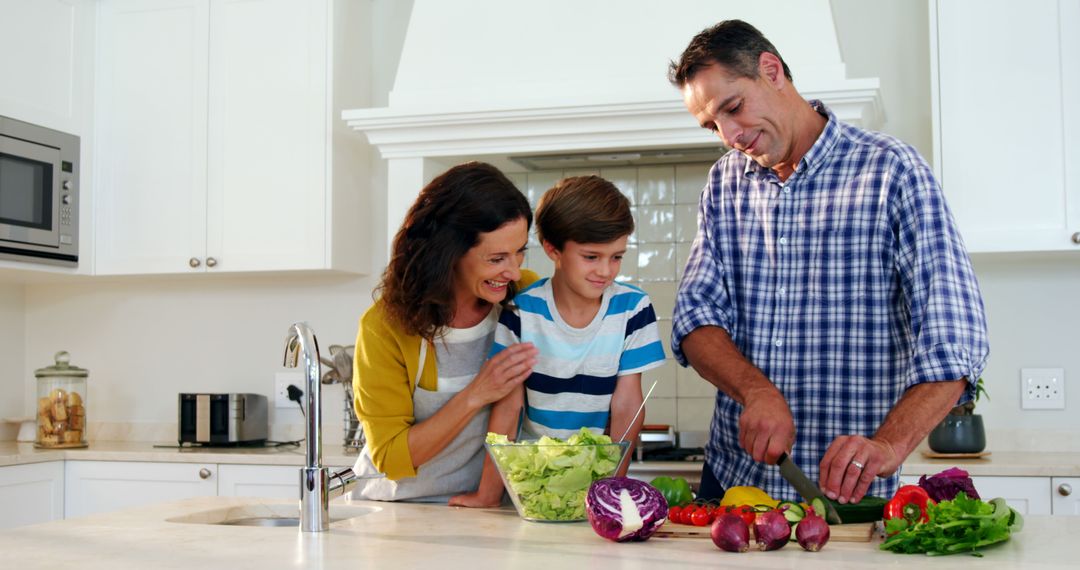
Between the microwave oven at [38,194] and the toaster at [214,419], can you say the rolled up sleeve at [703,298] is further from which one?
the microwave oven at [38,194]

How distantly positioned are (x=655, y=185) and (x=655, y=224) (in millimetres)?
125

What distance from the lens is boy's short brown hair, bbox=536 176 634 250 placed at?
1989 millimetres

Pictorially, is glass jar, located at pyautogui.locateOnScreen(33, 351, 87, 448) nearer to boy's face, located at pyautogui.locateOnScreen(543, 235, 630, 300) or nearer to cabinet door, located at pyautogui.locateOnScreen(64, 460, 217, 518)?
cabinet door, located at pyautogui.locateOnScreen(64, 460, 217, 518)

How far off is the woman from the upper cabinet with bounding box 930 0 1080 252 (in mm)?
1573

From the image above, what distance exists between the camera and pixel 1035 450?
3.28 meters

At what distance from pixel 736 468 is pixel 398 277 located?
27.0 inches

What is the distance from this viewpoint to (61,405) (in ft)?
12.0

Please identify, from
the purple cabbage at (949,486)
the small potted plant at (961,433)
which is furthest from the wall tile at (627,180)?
the purple cabbage at (949,486)

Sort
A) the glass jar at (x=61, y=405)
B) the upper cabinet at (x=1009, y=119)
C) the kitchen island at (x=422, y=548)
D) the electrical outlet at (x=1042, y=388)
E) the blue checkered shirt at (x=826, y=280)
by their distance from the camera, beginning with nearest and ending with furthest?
the kitchen island at (x=422, y=548) → the blue checkered shirt at (x=826, y=280) → the upper cabinet at (x=1009, y=119) → the electrical outlet at (x=1042, y=388) → the glass jar at (x=61, y=405)

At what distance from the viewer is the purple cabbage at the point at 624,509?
148 centimetres

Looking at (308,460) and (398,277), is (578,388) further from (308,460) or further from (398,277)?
(308,460)

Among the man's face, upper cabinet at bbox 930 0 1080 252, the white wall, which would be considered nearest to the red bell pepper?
the man's face

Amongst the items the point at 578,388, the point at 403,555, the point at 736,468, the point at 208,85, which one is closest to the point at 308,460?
the point at 403,555

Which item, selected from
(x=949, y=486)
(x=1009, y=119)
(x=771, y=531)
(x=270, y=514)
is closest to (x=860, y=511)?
(x=949, y=486)
